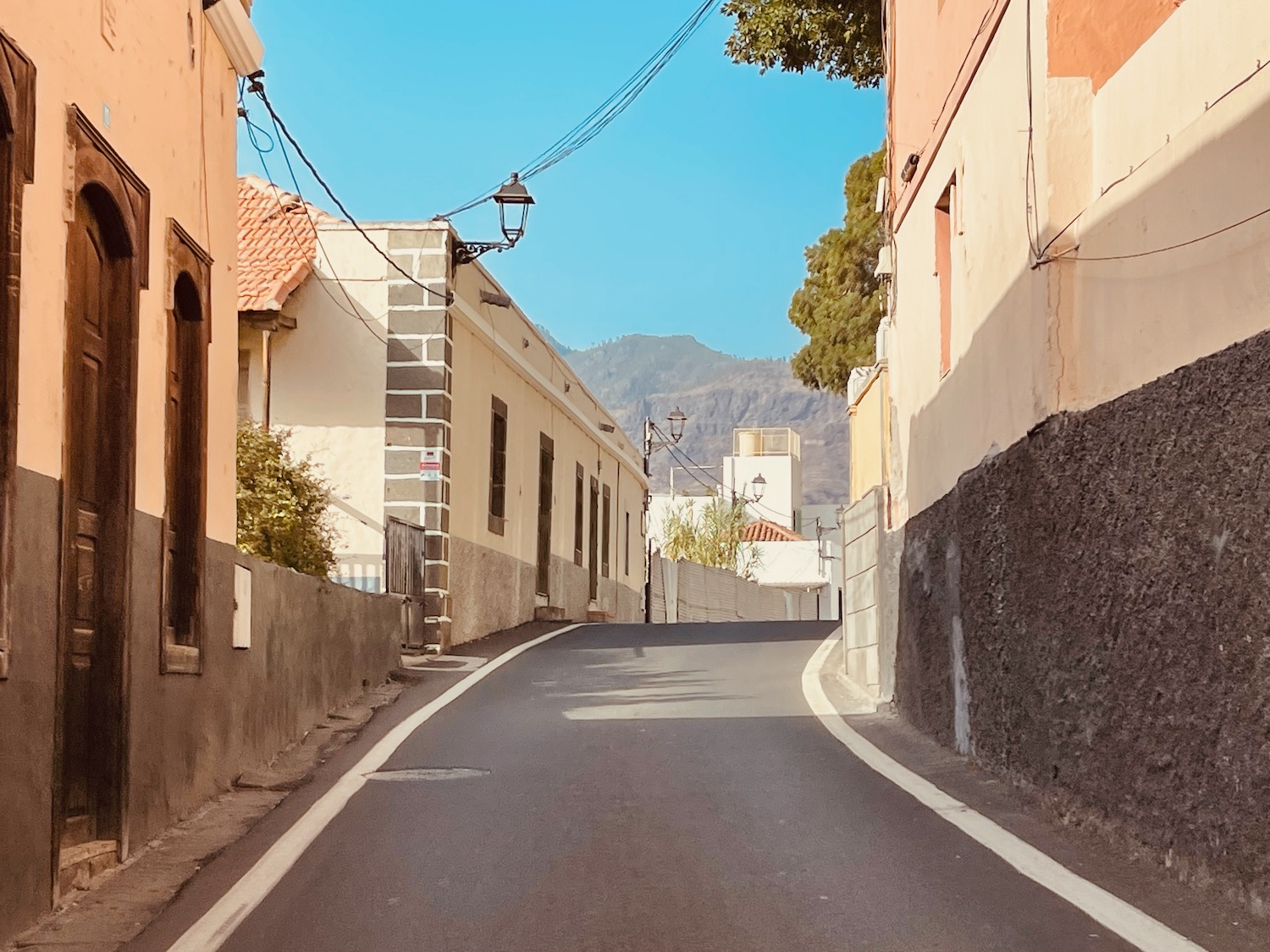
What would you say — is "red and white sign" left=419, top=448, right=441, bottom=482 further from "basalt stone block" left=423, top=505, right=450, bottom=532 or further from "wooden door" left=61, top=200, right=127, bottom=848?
"wooden door" left=61, top=200, right=127, bottom=848

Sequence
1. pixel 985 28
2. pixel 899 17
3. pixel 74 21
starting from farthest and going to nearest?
1. pixel 899 17
2. pixel 985 28
3. pixel 74 21

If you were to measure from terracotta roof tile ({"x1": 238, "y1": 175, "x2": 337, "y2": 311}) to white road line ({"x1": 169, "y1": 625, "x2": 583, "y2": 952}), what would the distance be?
354 inches

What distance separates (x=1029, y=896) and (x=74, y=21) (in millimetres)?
5598

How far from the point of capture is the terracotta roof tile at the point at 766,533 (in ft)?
250

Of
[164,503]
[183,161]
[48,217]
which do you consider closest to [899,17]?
[183,161]

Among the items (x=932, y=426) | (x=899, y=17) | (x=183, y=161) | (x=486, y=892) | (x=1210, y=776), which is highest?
(x=899, y=17)

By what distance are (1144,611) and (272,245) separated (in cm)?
1706

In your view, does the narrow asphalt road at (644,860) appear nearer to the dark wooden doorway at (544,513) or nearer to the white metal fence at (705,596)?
the dark wooden doorway at (544,513)

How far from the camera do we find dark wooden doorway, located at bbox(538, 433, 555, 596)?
30.3 meters

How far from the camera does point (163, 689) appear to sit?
874cm

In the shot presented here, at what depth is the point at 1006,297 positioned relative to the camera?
418 inches

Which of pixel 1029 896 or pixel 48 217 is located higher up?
pixel 48 217

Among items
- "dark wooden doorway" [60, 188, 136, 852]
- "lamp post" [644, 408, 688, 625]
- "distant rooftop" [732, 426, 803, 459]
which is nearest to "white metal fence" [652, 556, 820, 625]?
"lamp post" [644, 408, 688, 625]

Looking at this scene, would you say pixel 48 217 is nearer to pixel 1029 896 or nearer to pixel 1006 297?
pixel 1029 896
